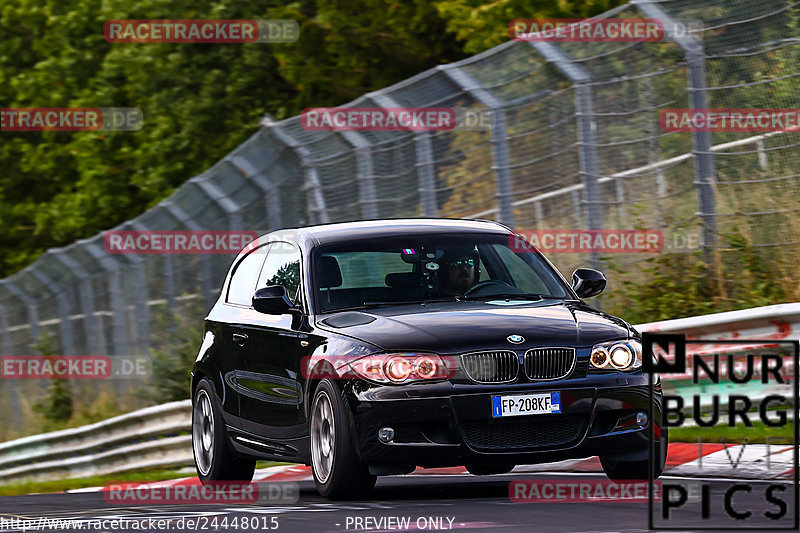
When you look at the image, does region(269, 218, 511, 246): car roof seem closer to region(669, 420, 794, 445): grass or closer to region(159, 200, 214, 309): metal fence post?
region(669, 420, 794, 445): grass

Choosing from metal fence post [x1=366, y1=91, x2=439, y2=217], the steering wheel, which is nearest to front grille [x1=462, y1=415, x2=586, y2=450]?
the steering wheel

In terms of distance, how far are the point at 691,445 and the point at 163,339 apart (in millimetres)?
11920

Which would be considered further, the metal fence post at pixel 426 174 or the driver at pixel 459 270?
the metal fence post at pixel 426 174

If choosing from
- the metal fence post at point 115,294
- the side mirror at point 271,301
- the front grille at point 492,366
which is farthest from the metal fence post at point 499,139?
the metal fence post at point 115,294

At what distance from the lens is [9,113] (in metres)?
44.4

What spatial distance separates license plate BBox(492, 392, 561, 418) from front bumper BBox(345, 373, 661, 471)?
0.03 metres

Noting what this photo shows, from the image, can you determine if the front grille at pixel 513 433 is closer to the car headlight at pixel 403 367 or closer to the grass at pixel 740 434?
the car headlight at pixel 403 367

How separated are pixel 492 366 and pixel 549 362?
0.32m

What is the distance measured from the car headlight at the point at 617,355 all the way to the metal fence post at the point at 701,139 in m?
5.10

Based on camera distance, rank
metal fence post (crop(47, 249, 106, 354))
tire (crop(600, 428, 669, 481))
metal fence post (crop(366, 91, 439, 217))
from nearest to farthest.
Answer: tire (crop(600, 428, 669, 481))
metal fence post (crop(366, 91, 439, 217))
metal fence post (crop(47, 249, 106, 354))

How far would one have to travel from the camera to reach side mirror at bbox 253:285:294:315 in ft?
34.5

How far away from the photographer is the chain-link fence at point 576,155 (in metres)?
14.2

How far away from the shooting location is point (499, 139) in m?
16.4

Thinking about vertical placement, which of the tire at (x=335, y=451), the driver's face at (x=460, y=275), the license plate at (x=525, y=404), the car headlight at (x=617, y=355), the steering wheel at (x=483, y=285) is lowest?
the tire at (x=335, y=451)
